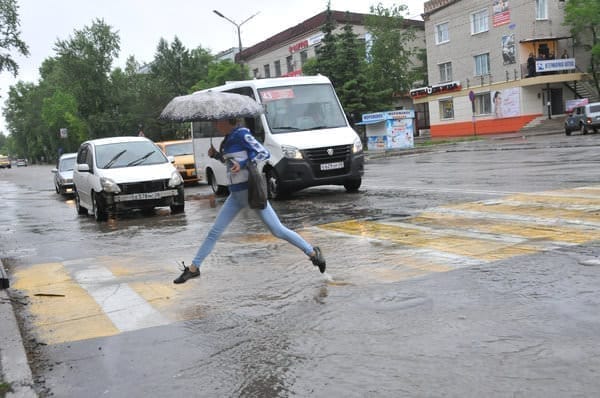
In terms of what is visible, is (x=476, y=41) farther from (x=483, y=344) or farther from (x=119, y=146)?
(x=483, y=344)

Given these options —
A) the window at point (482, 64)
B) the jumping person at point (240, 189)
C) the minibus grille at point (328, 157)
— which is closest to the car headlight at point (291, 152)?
the minibus grille at point (328, 157)

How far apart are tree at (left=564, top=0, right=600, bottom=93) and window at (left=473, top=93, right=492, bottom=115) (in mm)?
7138

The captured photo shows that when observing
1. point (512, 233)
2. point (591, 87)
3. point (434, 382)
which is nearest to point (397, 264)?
point (512, 233)

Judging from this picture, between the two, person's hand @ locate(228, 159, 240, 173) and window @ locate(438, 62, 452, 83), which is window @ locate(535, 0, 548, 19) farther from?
person's hand @ locate(228, 159, 240, 173)

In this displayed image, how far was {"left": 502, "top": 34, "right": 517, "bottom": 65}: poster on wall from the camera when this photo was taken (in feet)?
149

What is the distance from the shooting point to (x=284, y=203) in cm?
1372

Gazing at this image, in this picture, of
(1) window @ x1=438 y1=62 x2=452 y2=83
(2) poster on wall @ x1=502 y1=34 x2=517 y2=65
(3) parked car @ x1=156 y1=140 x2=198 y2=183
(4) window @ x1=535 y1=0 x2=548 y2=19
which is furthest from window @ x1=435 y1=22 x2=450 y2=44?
(3) parked car @ x1=156 y1=140 x2=198 y2=183

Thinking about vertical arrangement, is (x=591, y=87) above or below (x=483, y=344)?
above

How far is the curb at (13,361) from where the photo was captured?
3843 mm

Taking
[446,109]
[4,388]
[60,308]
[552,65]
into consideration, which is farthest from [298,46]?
[4,388]

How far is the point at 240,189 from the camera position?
6.55 meters

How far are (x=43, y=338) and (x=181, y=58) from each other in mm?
82829

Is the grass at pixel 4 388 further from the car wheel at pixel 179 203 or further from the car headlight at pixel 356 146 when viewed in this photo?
the car headlight at pixel 356 146

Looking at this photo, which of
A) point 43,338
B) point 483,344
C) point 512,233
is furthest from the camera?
point 512,233
